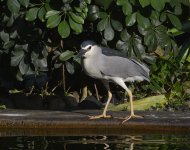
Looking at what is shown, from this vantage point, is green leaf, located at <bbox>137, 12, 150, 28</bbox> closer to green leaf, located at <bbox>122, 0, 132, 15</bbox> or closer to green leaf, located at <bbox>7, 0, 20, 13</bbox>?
green leaf, located at <bbox>122, 0, 132, 15</bbox>

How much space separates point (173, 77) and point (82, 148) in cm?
378

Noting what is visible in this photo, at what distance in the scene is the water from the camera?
6535 millimetres

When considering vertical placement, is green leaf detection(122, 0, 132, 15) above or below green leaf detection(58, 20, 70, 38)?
above

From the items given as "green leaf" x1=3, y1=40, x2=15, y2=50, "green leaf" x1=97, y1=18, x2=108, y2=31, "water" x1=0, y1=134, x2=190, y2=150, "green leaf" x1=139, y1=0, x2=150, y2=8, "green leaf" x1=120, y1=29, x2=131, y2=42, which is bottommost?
"water" x1=0, y1=134, x2=190, y2=150

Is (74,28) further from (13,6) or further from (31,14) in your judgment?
(13,6)

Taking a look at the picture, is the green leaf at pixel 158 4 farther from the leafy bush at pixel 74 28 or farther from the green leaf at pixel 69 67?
the green leaf at pixel 69 67

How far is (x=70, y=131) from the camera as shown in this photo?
7352mm

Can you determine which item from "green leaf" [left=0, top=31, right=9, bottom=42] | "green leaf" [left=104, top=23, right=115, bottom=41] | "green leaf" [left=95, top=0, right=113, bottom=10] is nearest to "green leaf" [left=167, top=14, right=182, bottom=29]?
"green leaf" [left=104, top=23, right=115, bottom=41]

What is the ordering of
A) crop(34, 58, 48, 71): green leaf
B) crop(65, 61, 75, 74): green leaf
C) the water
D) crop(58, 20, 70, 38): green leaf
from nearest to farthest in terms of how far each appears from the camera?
the water, crop(58, 20, 70, 38): green leaf, crop(34, 58, 48, 71): green leaf, crop(65, 61, 75, 74): green leaf

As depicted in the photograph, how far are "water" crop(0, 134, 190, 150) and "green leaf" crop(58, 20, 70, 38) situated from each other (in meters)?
1.36

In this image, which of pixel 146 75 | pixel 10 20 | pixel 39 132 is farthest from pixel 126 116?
pixel 10 20

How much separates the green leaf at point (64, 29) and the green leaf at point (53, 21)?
5 cm

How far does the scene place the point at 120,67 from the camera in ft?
26.0

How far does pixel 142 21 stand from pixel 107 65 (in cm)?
81
